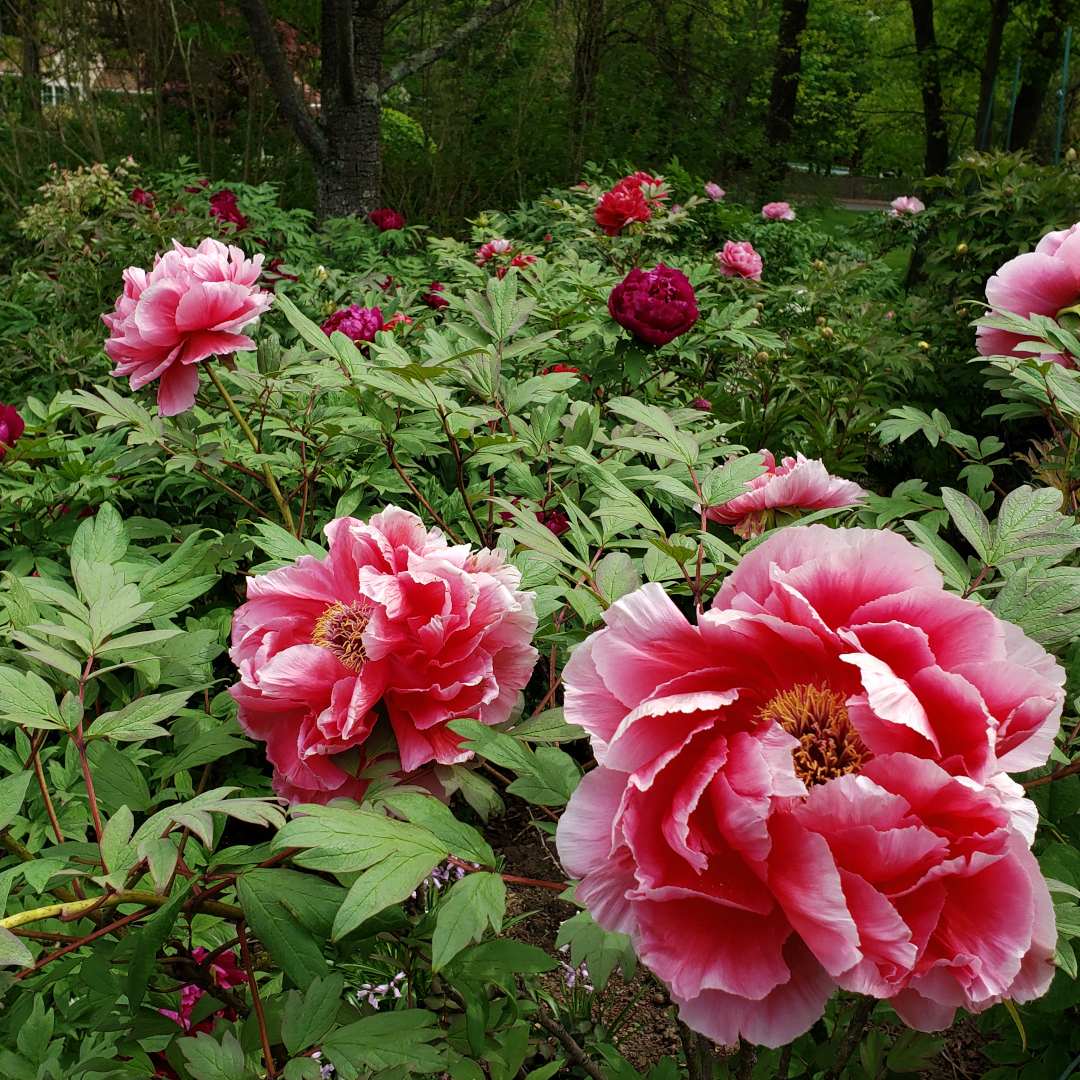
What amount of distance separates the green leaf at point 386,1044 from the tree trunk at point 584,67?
930 cm

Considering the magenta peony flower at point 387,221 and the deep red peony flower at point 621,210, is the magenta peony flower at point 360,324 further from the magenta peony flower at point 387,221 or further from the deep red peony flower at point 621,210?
the magenta peony flower at point 387,221

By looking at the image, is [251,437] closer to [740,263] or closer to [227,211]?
[740,263]

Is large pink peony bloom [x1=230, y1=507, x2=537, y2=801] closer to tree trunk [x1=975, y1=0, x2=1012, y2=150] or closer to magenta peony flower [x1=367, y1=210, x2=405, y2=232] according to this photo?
magenta peony flower [x1=367, y1=210, x2=405, y2=232]

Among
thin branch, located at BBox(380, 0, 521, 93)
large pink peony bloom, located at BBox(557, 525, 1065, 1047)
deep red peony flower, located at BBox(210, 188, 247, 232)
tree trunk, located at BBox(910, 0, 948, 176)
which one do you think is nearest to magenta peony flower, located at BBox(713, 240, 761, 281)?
deep red peony flower, located at BBox(210, 188, 247, 232)

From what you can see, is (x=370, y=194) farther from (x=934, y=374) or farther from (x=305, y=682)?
(x=305, y=682)

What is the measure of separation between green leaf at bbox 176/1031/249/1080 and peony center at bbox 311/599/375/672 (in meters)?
0.33

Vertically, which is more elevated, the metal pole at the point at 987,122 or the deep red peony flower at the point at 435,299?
the metal pole at the point at 987,122

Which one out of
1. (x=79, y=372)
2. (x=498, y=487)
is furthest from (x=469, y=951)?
(x=79, y=372)

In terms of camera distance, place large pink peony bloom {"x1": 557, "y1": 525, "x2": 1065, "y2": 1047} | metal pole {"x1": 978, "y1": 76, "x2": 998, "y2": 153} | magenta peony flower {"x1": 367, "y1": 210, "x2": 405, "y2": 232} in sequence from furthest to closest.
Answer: metal pole {"x1": 978, "y1": 76, "x2": 998, "y2": 153}
magenta peony flower {"x1": 367, "y1": 210, "x2": 405, "y2": 232}
large pink peony bloom {"x1": 557, "y1": 525, "x2": 1065, "y2": 1047}

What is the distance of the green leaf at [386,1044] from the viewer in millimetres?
747

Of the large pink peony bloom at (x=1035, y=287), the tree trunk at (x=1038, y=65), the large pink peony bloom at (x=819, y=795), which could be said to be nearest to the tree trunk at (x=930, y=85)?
the tree trunk at (x=1038, y=65)

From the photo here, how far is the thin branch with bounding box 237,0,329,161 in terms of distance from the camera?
17.4 ft

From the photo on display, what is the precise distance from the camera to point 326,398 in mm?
1825

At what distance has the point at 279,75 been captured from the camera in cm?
Answer: 564
